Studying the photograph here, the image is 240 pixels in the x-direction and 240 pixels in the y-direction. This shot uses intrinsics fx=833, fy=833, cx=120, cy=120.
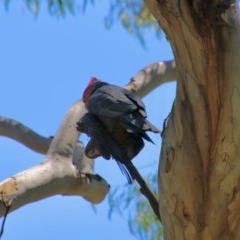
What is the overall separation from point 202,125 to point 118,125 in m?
0.22

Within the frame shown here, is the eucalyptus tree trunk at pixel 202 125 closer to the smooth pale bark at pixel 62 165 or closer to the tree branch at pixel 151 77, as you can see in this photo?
the smooth pale bark at pixel 62 165

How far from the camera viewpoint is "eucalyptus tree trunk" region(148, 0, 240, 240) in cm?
148

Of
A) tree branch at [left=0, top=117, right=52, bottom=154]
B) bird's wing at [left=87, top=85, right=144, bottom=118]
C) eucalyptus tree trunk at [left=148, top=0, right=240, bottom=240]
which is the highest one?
tree branch at [left=0, top=117, right=52, bottom=154]

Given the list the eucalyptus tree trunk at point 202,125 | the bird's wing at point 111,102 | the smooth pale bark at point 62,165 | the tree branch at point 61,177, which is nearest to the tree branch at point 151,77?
the smooth pale bark at point 62,165

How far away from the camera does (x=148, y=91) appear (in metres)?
2.83

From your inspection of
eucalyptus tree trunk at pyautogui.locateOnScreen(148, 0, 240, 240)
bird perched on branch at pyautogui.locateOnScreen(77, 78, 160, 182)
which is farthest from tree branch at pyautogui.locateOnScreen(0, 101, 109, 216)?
eucalyptus tree trunk at pyautogui.locateOnScreen(148, 0, 240, 240)

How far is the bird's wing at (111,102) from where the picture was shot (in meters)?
1.65

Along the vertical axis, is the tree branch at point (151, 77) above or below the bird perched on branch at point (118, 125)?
above

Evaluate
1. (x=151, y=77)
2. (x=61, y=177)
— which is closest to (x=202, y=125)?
(x=61, y=177)

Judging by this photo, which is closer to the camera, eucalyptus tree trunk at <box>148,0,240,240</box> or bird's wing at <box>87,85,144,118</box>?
eucalyptus tree trunk at <box>148,0,240,240</box>

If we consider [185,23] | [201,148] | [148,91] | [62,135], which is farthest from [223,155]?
[148,91]

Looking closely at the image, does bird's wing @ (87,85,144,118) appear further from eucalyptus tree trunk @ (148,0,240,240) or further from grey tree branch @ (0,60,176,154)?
grey tree branch @ (0,60,176,154)

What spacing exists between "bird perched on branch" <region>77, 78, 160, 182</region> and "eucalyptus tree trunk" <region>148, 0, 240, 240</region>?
0.09 metres

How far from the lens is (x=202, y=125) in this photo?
152 cm
